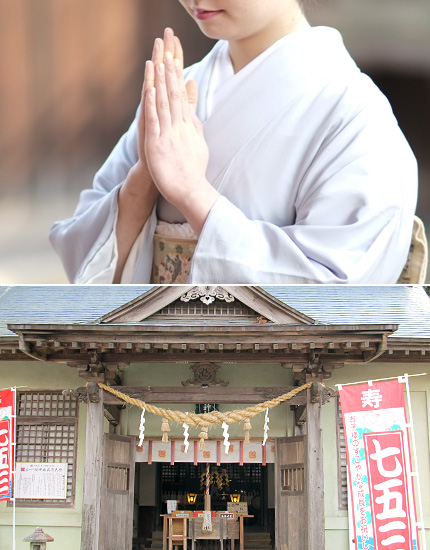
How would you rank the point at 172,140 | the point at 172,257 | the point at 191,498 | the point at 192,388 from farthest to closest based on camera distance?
the point at 191,498, the point at 192,388, the point at 172,257, the point at 172,140

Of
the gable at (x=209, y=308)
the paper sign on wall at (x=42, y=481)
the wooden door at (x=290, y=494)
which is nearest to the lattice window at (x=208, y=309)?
the gable at (x=209, y=308)

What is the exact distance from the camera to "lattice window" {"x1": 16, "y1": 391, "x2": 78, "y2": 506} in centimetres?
721

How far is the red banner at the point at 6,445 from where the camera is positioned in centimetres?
635

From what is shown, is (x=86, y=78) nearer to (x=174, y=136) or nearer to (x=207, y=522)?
(x=174, y=136)

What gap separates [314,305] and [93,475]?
107 inches

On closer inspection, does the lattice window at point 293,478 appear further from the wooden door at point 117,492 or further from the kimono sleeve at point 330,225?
the kimono sleeve at point 330,225

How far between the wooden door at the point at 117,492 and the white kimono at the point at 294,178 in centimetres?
291

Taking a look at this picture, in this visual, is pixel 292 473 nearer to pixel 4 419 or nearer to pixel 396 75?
pixel 4 419

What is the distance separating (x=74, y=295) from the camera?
8.17m

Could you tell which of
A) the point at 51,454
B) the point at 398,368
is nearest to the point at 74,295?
the point at 51,454

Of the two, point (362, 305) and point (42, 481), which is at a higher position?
point (362, 305)

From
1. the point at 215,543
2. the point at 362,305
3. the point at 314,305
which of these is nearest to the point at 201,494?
the point at 215,543

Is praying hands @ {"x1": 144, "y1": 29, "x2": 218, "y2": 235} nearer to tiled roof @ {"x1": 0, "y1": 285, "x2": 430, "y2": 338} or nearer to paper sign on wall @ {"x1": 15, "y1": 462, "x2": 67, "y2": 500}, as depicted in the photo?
tiled roof @ {"x1": 0, "y1": 285, "x2": 430, "y2": 338}

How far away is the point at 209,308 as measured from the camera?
7.11 m
